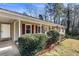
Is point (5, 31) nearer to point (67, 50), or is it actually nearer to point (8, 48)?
point (8, 48)

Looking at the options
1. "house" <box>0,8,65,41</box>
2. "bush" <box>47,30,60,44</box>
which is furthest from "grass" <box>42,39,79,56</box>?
"house" <box>0,8,65,41</box>

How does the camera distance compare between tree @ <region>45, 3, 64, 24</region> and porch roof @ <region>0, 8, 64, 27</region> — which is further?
tree @ <region>45, 3, 64, 24</region>

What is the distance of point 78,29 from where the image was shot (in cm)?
438

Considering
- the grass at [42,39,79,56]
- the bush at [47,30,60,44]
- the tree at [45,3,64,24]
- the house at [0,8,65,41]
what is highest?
the tree at [45,3,64,24]

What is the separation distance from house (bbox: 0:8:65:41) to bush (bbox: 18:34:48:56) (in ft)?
0.42

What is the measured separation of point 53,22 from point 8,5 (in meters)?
1.12

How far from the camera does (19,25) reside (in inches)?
172

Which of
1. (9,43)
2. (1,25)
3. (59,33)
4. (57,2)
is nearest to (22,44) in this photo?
(9,43)

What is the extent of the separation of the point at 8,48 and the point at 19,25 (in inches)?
23.1

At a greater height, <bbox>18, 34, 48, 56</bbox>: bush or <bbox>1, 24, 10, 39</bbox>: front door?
<bbox>1, 24, 10, 39</bbox>: front door

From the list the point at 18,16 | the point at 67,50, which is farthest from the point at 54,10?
the point at 67,50

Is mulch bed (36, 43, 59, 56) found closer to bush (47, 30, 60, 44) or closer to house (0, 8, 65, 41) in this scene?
bush (47, 30, 60, 44)

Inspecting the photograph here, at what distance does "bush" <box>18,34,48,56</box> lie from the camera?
4.29m

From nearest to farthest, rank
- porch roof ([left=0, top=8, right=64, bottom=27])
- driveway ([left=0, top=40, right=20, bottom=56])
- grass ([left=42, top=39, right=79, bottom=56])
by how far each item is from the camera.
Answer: porch roof ([left=0, top=8, right=64, bottom=27]) < driveway ([left=0, top=40, right=20, bottom=56]) < grass ([left=42, top=39, right=79, bottom=56])
